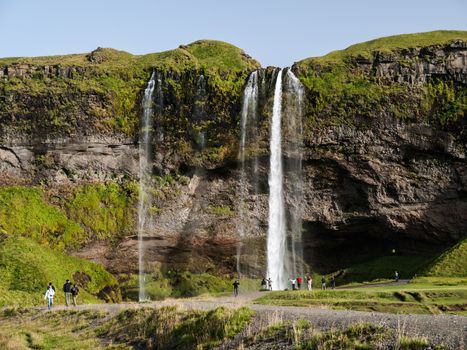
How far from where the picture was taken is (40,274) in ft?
146

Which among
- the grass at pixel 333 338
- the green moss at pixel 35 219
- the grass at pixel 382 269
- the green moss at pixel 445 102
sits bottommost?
the grass at pixel 333 338

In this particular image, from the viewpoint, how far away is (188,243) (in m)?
55.4

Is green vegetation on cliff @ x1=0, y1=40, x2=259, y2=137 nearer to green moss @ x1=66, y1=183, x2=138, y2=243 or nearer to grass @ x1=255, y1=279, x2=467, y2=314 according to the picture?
green moss @ x1=66, y1=183, x2=138, y2=243

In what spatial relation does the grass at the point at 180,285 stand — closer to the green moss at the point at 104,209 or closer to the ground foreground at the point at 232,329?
the green moss at the point at 104,209

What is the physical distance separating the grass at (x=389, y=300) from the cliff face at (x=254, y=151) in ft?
62.3

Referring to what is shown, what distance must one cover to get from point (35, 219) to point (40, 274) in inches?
387

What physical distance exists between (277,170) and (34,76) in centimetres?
2718

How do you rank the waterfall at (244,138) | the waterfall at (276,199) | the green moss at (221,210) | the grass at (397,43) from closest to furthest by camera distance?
the waterfall at (276,199)
the waterfall at (244,138)
the green moss at (221,210)
the grass at (397,43)

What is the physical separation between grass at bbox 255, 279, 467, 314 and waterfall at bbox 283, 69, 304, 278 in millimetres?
19998

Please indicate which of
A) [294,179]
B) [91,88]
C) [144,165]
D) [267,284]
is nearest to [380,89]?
[294,179]

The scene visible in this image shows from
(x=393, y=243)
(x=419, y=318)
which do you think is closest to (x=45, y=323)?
(x=419, y=318)

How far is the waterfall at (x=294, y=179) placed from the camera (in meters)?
54.3

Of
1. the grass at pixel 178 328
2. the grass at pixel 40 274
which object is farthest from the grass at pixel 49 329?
the grass at pixel 40 274

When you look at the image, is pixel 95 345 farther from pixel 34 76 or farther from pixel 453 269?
pixel 34 76
